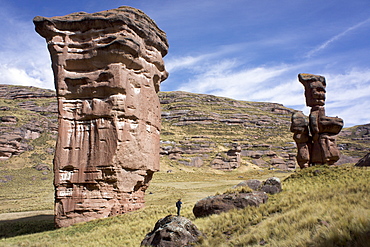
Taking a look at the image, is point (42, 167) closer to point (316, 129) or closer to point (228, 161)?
point (228, 161)

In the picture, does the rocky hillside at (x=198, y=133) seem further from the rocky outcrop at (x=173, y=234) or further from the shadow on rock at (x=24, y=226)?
the rocky outcrop at (x=173, y=234)

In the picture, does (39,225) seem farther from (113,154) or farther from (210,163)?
(210,163)

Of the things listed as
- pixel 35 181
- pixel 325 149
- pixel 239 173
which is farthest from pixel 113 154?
pixel 239 173

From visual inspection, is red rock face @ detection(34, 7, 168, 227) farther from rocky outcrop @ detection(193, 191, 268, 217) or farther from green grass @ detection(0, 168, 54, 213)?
green grass @ detection(0, 168, 54, 213)

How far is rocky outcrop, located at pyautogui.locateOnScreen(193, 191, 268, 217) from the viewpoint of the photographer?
513 inches

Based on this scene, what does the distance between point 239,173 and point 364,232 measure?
61850 mm

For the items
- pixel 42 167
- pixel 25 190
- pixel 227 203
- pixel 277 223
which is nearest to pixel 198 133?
pixel 42 167

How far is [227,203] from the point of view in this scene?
13359 mm

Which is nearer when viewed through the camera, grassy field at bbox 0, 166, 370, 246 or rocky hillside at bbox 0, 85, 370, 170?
grassy field at bbox 0, 166, 370, 246

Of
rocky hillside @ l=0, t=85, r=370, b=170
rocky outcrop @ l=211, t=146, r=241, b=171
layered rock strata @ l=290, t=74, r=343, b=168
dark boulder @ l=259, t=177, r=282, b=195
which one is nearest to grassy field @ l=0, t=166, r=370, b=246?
dark boulder @ l=259, t=177, r=282, b=195

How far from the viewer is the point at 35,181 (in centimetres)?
4700

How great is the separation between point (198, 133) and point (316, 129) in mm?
74255

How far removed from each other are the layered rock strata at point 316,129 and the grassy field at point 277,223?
4712 mm

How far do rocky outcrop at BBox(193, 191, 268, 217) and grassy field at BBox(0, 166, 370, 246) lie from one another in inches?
24.7
